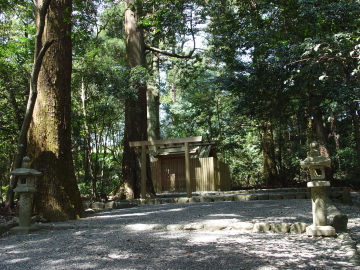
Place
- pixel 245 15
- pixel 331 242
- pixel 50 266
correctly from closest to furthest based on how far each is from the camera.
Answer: pixel 50 266
pixel 331 242
pixel 245 15

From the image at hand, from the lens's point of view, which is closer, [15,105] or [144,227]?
[144,227]

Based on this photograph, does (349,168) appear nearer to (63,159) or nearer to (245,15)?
Answer: (245,15)

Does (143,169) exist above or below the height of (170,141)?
below

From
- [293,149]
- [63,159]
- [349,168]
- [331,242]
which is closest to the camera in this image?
[331,242]

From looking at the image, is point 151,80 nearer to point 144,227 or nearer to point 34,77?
point 34,77

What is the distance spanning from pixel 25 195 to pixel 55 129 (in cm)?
152

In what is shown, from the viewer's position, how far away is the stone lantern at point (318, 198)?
13.1ft

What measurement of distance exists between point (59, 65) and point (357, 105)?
6.95 metres

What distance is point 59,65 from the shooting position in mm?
6512

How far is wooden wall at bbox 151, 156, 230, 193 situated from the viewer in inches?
587

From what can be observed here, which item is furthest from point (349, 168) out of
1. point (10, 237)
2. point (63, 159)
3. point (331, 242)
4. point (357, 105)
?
point (10, 237)

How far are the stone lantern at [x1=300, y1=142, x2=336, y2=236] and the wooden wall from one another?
10462 mm

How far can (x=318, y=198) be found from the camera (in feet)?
13.7

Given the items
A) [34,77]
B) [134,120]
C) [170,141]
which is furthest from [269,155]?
[34,77]
